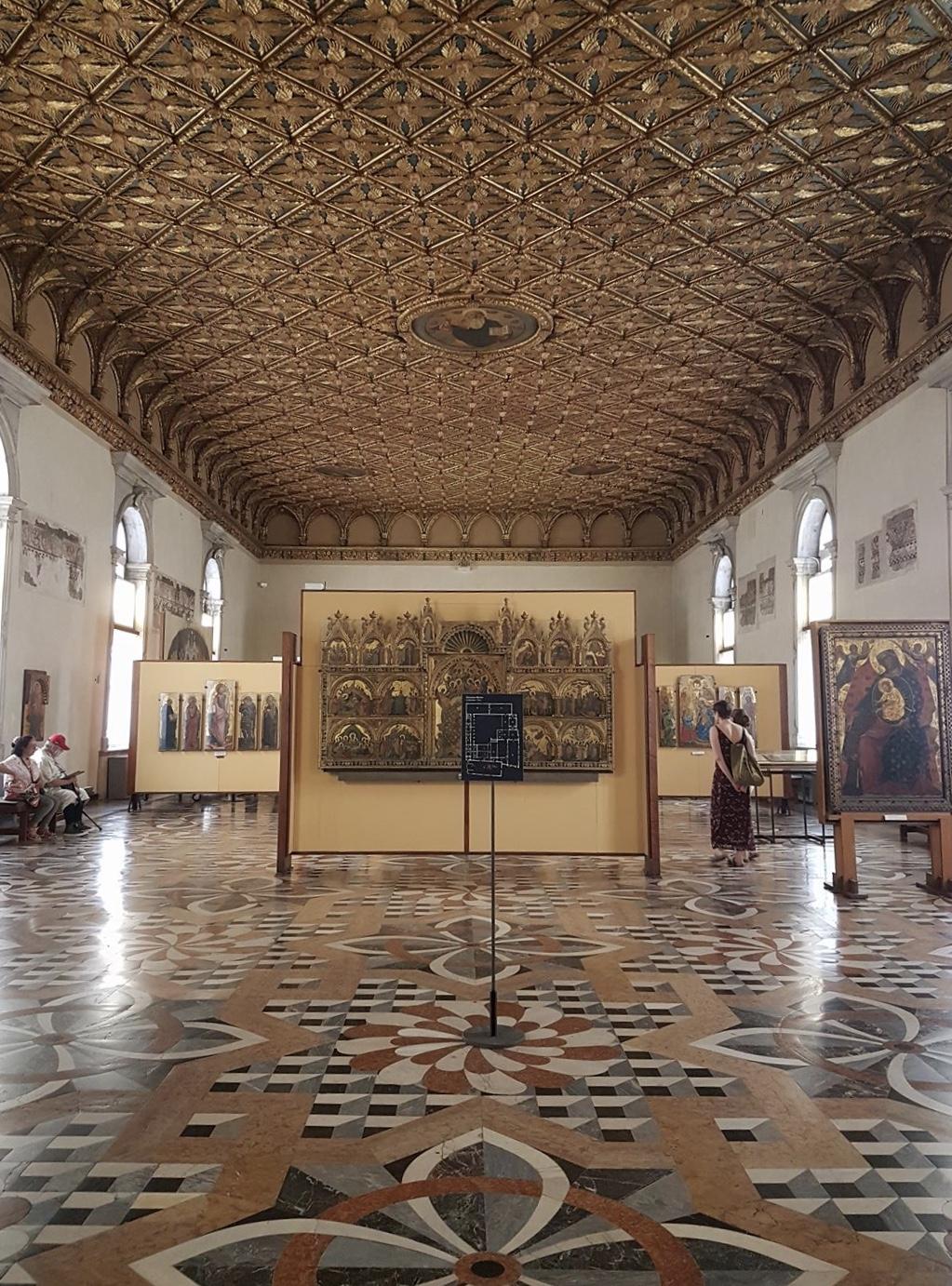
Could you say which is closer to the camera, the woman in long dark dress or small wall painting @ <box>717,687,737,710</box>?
the woman in long dark dress

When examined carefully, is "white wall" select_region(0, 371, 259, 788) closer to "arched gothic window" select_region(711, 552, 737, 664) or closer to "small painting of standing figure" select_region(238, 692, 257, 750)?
"small painting of standing figure" select_region(238, 692, 257, 750)

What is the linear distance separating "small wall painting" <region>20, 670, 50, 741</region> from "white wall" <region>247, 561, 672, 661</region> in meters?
12.8

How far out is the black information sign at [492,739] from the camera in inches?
184

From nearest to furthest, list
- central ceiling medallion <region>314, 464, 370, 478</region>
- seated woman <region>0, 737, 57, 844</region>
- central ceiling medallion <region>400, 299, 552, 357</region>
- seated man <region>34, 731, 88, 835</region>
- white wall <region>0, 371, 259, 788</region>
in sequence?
1. seated woman <region>0, 737, 57, 844</region>
2. seated man <region>34, 731, 88, 835</region>
3. white wall <region>0, 371, 259, 788</region>
4. central ceiling medallion <region>400, 299, 552, 357</region>
5. central ceiling medallion <region>314, 464, 370, 478</region>

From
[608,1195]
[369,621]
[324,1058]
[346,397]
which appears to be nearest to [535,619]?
[369,621]

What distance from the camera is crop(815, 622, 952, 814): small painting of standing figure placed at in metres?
7.67

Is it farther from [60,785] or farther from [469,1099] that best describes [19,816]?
[469,1099]

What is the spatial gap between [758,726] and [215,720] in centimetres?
854

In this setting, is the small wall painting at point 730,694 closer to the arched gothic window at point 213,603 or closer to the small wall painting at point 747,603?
the small wall painting at point 747,603

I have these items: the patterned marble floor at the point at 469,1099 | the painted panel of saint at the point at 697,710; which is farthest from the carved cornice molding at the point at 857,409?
the patterned marble floor at the point at 469,1099

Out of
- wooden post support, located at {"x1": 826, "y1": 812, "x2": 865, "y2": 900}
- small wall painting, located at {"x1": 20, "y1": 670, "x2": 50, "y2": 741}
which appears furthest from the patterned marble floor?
small wall painting, located at {"x1": 20, "y1": 670, "x2": 50, "y2": 741}

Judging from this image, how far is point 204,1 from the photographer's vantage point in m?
7.24

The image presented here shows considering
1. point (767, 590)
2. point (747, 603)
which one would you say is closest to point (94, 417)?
point (767, 590)

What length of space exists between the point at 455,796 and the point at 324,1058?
17.2 feet
